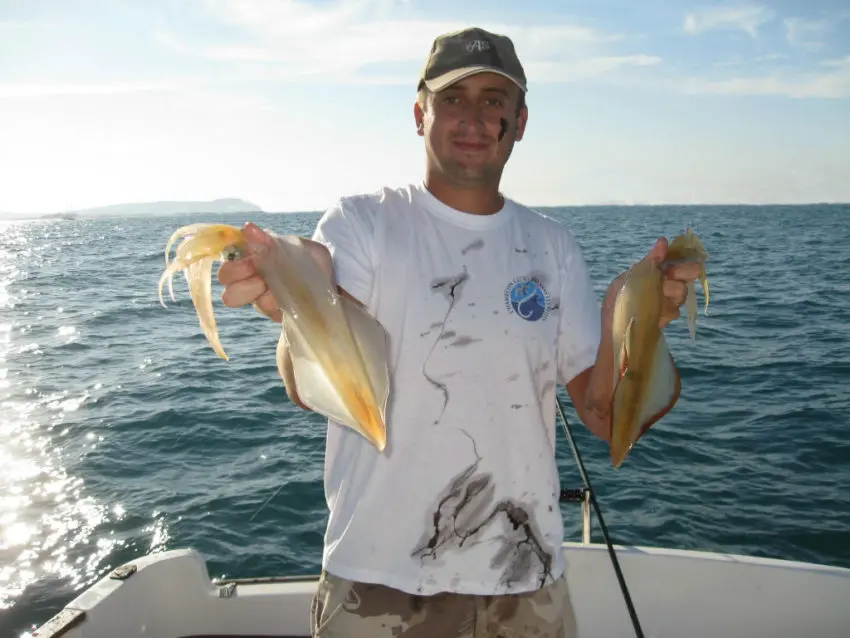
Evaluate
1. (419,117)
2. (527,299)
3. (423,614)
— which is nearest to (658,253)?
(527,299)

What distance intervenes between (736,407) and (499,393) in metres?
9.75

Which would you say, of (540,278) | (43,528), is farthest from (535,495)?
(43,528)

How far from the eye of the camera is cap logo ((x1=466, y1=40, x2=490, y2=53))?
9.89ft

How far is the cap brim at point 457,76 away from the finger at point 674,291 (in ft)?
3.29

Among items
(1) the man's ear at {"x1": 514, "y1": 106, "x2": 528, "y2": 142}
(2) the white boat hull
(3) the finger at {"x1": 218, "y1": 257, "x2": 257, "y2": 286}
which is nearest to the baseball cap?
(1) the man's ear at {"x1": 514, "y1": 106, "x2": 528, "y2": 142}

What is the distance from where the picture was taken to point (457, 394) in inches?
112

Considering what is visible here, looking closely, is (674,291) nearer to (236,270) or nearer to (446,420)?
(446,420)

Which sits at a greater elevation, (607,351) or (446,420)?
(607,351)

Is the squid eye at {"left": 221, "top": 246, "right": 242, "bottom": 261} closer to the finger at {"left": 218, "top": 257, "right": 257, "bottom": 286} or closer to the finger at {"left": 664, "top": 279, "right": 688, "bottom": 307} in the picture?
the finger at {"left": 218, "top": 257, "right": 257, "bottom": 286}

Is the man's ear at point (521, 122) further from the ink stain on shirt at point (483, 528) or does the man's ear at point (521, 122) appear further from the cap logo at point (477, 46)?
the ink stain on shirt at point (483, 528)

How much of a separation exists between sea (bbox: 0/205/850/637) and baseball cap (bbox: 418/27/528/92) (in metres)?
5.78

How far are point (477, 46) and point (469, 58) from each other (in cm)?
7

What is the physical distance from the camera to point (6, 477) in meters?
9.46

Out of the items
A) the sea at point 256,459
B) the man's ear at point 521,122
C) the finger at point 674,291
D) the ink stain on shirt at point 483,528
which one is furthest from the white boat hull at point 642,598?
the man's ear at point 521,122
